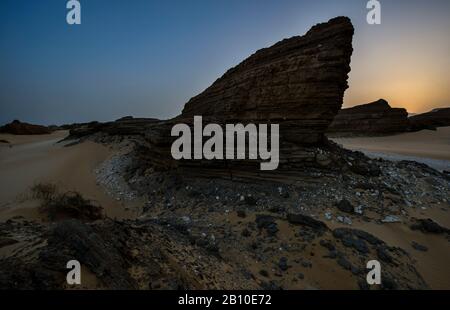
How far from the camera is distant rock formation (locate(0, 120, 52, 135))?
29375 millimetres

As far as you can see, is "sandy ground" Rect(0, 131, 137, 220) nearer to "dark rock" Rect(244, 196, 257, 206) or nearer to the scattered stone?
"dark rock" Rect(244, 196, 257, 206)

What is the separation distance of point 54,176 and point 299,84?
10.1 metres

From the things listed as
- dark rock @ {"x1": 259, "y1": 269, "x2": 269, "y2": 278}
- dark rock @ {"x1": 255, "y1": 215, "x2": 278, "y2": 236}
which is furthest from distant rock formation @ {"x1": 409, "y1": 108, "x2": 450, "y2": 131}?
dark rock @ {"x1": 259, "y1": 269, "x2": 269, "y2": 278}

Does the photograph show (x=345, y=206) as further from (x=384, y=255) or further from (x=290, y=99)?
(x=290, y=99)

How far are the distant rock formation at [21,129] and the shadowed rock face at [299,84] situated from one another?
1213 inches

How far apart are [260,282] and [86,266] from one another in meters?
2.56

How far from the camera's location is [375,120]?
1056 inches

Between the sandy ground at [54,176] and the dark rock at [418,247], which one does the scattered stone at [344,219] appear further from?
the sandy ground at [54,176]

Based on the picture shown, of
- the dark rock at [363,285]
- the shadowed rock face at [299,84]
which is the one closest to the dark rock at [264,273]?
the dark rock at [363,285]

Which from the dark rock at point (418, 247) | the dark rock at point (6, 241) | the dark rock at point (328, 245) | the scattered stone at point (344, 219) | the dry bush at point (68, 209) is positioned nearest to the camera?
the dark rock at point (6, 241)

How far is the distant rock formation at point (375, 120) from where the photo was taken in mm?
26297

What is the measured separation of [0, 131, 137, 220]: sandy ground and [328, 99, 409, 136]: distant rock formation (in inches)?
968

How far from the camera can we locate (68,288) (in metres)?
2.57
